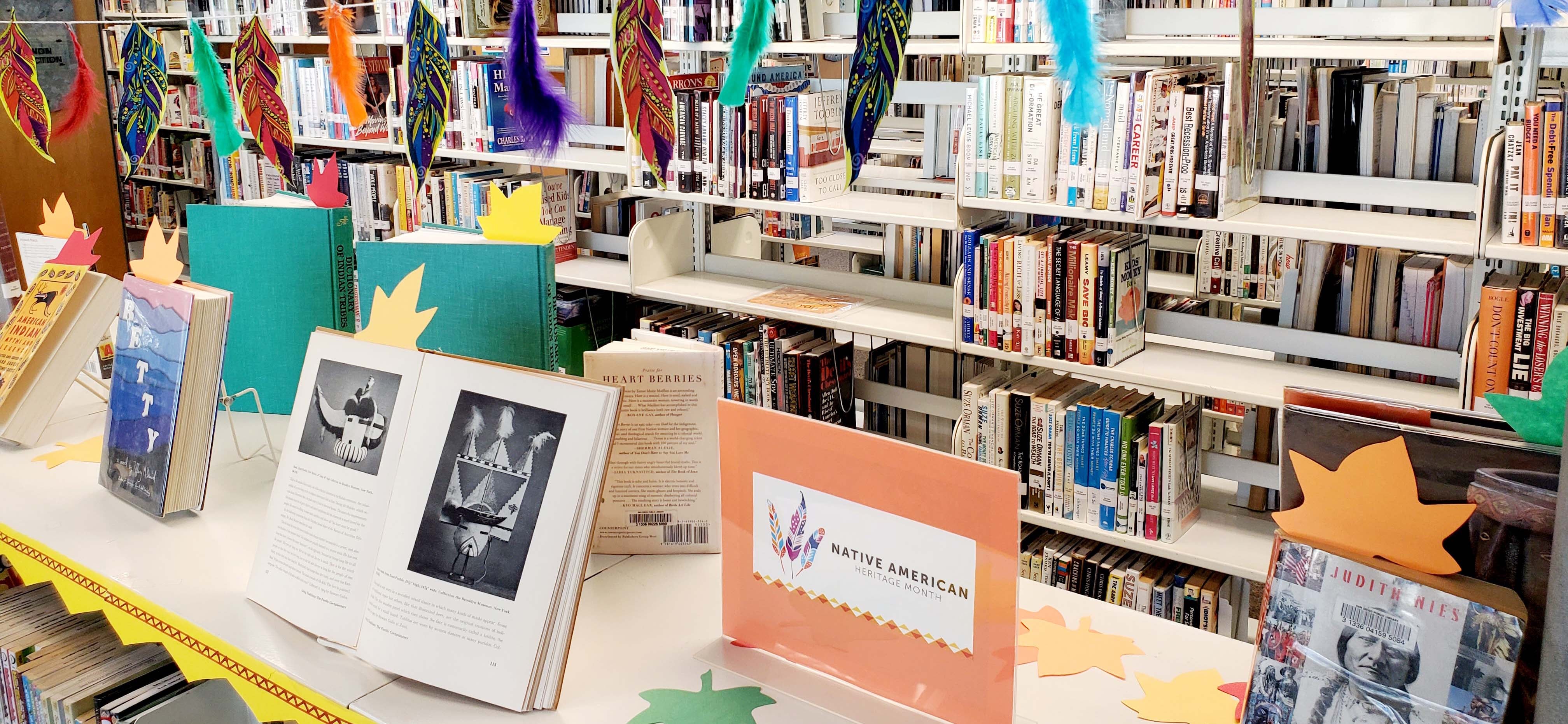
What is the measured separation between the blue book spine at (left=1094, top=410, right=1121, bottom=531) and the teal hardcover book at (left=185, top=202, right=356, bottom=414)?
1.60 m

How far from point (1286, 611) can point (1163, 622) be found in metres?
0.44

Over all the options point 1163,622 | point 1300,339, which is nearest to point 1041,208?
point 1300,339

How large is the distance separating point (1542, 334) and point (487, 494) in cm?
193

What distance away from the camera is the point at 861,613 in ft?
3.52

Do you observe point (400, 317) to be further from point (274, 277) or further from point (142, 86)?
point (142, 86)

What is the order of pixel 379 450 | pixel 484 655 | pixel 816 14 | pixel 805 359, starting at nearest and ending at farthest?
pixel 484 655 < pixel 379 450 < pixel 816 14 < pixel 805 359

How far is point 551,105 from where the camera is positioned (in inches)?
97.6

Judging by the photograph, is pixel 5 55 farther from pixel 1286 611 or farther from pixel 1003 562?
pixel 1286 611

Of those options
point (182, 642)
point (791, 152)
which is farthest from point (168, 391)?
point (791, 152)

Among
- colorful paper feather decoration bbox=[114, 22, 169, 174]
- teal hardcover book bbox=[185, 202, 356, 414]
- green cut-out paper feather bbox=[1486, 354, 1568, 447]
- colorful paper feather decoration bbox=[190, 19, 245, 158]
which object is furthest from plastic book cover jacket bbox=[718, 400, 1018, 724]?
colorful paper feather decoration bbox=[114, 22, 169, 174]

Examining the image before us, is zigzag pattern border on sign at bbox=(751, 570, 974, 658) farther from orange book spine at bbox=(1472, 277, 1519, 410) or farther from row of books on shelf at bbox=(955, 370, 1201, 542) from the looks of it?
orange book spine at bbox=(1472, 277, 1519, 410)

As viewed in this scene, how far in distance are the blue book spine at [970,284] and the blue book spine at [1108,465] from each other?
367 millimetres

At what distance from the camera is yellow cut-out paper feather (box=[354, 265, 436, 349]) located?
1228 mm

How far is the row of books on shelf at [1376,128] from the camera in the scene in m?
2.31
